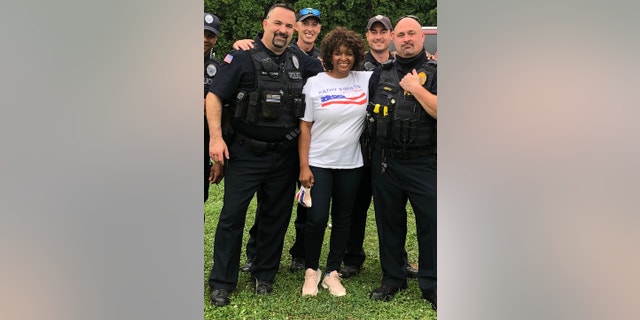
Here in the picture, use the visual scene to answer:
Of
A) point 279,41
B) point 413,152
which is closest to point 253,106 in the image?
point 279,41

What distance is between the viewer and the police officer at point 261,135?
11.7ft

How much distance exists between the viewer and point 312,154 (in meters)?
3.75

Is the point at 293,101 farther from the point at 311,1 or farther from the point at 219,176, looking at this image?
the point at 311,1

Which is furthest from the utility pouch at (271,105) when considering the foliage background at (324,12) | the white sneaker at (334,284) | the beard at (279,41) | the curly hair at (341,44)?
the foliage background at (324,12)

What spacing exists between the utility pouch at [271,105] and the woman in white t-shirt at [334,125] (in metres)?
0.20

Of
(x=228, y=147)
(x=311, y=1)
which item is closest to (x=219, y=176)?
(x=228, y=147)

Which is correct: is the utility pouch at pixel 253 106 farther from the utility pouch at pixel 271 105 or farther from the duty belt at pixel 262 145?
the duty belt at pixel 262 145

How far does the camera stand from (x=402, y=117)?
3.47 m

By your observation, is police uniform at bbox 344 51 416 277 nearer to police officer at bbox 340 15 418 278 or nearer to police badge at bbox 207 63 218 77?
police officer at bbox 340 15 418 278

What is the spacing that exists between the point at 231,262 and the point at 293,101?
1.17 meters

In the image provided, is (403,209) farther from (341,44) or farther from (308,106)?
(341,44)

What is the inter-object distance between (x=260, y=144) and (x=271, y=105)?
0.88 ft

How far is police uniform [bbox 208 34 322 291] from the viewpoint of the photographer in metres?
3.56

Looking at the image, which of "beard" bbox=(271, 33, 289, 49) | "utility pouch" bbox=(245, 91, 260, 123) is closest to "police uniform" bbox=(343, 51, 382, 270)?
"beard" bbox=(271, 33, 289, 49)
